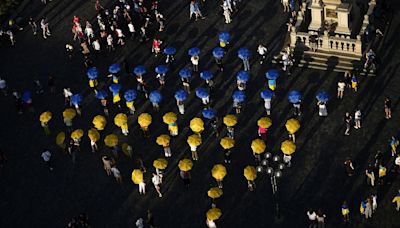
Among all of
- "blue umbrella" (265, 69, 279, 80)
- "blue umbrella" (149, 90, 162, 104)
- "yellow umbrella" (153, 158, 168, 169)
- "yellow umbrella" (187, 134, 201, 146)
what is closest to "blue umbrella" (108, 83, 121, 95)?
"blue umbrella" (149, 90, 162, 104)

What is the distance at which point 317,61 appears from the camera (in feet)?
216

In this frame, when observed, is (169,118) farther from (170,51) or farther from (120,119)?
(170,51)

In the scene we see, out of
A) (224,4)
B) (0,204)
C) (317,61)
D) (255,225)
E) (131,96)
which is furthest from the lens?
(224,4)

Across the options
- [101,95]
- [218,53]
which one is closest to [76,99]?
[101,95]

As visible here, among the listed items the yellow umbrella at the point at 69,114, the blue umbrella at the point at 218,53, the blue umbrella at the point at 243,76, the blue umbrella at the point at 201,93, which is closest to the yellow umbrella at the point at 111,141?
the yellow umbrella at the point at 69,114

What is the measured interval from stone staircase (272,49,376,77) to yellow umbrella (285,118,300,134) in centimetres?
980

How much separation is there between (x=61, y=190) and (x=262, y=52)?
70.7 feet

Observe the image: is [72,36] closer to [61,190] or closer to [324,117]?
[61,190]

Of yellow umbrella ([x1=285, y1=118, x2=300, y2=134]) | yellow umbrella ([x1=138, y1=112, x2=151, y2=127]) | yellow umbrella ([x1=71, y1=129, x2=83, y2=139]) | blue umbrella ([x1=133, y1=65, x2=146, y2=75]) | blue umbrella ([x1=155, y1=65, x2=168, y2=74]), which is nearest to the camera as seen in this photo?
yellow umbrella ([x1=285, y1=118, x2=300, y2=134])

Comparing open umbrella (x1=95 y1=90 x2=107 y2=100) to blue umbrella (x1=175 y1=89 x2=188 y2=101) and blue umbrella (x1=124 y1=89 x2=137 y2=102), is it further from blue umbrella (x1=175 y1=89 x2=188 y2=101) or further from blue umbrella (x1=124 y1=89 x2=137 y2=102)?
blue umbrella (x1=175 y1=89 x2=188 y2=101)

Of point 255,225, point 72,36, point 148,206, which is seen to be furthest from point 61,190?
point 72,36

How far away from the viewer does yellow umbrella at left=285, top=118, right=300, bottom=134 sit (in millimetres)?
56594

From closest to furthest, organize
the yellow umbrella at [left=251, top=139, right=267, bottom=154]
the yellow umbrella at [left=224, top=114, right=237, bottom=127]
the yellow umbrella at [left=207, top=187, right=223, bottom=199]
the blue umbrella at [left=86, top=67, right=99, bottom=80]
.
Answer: the yellow umbrella at [left=207, top=187, right=223, bottom=199], the yellow umbrella at [left=251, top=139, right=267, bottom=154], the yellow umbrella at [left=224, top=114, right=237, bottom=127], the blue umbrella at [left=86, top=67, right=99, bottom=80]

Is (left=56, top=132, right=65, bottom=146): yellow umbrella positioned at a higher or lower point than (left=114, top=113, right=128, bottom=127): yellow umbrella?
higher
